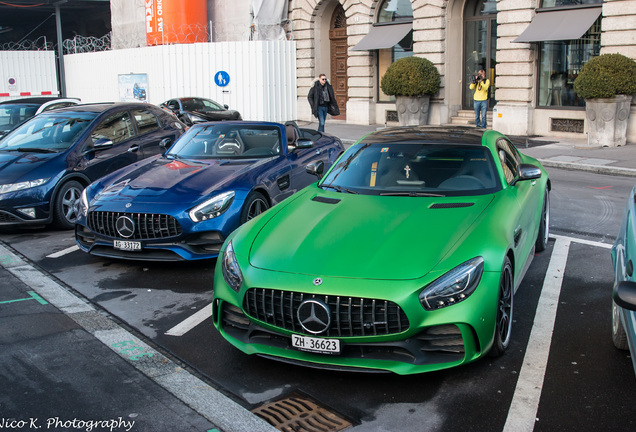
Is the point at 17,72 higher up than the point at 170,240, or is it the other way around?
the point at 17,72

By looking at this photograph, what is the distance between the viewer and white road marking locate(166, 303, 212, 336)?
5793mm

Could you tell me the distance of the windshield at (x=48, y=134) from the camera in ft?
33.8

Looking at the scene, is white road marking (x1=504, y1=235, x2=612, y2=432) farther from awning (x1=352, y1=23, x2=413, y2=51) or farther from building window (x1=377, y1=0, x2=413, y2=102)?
building window (x1=377, y1=0, x2=413, y2=102)

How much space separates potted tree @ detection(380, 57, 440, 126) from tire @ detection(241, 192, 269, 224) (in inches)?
587

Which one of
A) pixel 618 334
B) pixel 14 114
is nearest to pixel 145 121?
pixel 14 114

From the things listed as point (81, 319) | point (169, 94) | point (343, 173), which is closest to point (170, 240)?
point (81, 319)

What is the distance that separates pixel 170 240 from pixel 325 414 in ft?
11.4

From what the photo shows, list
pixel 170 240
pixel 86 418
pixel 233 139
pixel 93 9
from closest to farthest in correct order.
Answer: pixel 86 418 < pixel 170 240 < pixel 233 139 < pixel 93 9

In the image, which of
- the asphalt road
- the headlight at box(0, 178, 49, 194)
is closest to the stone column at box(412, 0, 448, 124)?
the asphalt road

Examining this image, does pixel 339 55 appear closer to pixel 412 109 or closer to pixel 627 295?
pixel 412 109

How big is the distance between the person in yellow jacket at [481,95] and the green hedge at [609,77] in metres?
3.30

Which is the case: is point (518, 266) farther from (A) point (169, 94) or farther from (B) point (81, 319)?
(A) point (169, 94)

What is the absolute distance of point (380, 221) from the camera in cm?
534

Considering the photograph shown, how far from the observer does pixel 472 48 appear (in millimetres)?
23078
